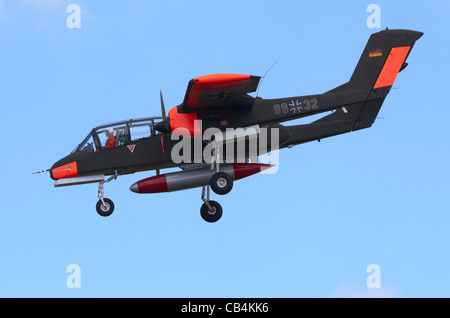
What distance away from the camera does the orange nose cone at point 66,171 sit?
25734mm

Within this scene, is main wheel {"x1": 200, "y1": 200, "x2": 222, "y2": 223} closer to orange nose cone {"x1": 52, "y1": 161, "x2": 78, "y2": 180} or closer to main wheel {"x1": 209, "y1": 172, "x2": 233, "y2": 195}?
main wheel {"x1": 209, "y1": 172, "x2": 233, "y2": 195}

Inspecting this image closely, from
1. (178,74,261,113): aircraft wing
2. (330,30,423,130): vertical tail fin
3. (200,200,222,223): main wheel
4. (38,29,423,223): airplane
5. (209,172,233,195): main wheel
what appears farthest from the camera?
(200,200,222,223): main wheel

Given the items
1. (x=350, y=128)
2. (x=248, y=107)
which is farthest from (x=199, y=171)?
(x=350, y=128)

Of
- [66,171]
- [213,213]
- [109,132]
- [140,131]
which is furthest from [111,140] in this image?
[213,213]

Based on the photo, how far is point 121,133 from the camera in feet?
84.7

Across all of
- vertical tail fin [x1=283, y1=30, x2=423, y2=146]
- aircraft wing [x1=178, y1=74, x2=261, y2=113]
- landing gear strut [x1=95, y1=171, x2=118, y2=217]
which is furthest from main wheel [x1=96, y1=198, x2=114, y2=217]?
vertical tail fin [x1=283, y1=30, x2=423, y2=146]

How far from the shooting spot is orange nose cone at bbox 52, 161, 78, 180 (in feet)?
84.4

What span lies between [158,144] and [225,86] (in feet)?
12.5

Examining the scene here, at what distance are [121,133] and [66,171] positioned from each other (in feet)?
7.14

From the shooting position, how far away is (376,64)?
2639cm

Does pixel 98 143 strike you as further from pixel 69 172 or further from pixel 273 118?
pixel 273 118

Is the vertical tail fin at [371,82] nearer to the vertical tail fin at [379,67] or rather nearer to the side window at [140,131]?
the vertical tail fin at [379,67]

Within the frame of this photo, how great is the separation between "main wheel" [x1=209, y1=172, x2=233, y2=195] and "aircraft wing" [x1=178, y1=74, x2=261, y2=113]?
2.13 metres

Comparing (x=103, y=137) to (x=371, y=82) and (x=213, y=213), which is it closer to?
(x=213, y=213)
